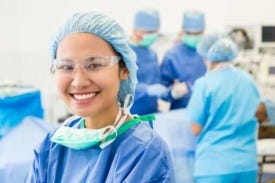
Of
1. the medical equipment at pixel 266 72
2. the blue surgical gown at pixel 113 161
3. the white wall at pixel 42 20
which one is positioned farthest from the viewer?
the white wall at pixel 42 20

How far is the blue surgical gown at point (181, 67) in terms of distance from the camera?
3186mm

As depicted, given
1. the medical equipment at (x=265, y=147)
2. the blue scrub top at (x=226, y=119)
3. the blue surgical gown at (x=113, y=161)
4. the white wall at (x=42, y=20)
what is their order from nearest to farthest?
1. the blue surgical gown at (x=113, y=161)
2. the blue scrub top at (x=226, y=119)
3. the medical equipment at (x=265, y=147)
4. the white wall at (x=42, y=20)

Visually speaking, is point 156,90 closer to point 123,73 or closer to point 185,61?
point 185,61

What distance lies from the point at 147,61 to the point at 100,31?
5.76 feet

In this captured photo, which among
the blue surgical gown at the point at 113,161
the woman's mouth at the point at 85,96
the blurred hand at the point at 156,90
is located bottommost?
the blurred hand at the point at 156,90

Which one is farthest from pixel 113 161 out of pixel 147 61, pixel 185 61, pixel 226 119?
pixel 185 61

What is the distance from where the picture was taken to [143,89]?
2.75 metres

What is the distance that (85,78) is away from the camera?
44.6 inches

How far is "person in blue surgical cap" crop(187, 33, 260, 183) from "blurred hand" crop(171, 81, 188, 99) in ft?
2.08

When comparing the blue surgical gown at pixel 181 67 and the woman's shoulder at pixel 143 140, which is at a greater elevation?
the woman's shoulder at pixel 143 140

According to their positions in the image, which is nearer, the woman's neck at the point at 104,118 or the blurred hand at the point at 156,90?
the woman's neck at the point at 104,118

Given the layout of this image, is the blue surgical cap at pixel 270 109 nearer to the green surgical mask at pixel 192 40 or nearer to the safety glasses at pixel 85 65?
the green surgical mask at pixel 192 40

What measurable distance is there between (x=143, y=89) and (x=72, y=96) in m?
1.59

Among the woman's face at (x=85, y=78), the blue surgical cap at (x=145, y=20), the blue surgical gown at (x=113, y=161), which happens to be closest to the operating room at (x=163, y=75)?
the blue surgical cap at (x=145, y=20)
